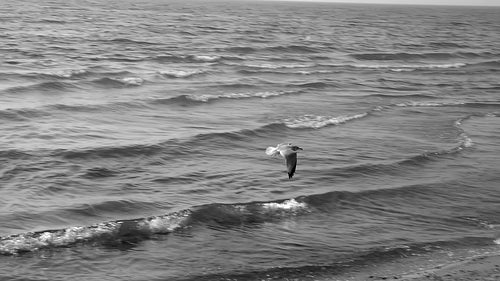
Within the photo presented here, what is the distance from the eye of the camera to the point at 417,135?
22.8 meters

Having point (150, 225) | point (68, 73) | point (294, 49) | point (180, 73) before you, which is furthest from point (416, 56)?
point (150, 225)

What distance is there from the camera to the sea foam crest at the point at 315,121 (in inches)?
926

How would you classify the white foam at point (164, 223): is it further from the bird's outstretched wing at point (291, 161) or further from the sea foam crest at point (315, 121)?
the sea foam crest at point (315, 121)

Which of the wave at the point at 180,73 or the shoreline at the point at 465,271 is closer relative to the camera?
the shoreline at the point at 465,271

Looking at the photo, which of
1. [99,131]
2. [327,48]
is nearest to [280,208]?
[99,131]

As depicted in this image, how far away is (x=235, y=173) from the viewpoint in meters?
17.7

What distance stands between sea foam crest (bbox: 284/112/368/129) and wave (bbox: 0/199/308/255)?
811 cm

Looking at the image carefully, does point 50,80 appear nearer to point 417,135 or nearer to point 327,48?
point 417,135

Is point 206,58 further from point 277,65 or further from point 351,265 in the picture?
point 351,265

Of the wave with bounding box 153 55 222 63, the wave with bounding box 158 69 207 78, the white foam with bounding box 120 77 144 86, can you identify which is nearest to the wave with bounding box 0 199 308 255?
the white foam with bounding box 120 77 144 86

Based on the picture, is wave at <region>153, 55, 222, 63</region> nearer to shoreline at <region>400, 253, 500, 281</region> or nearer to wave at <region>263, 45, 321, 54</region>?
wave at <region>263, 45, 321, 54</region>

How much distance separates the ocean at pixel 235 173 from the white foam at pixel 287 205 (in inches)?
1.5

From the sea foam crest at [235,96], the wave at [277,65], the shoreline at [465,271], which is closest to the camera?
the shoreline at [465,271]

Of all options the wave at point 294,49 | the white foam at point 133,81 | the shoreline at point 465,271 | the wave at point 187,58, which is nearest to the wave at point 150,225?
the shoreline at point 465,271
